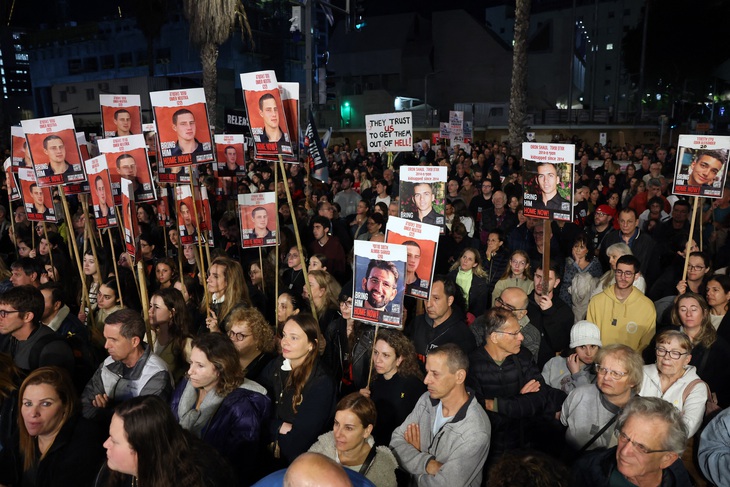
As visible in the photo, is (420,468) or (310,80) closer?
(420,468)

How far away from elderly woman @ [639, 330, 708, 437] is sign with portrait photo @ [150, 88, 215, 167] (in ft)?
16.8

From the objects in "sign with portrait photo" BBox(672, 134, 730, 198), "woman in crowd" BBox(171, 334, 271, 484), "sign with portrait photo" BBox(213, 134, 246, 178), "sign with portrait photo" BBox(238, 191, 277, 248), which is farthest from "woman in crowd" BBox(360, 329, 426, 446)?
"sign with portrait photo" BBox(213, 134, 246, 178)

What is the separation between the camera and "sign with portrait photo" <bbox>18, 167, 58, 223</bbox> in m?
8.09

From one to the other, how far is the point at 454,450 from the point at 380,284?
5.30ft

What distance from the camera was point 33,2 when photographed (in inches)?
3130

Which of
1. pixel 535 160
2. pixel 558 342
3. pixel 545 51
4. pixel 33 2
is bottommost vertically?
pixel 558 342

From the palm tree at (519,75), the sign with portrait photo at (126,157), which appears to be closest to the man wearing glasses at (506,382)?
the sign with portrait photo at (126,157)

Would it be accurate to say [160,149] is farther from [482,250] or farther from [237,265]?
[482,250]

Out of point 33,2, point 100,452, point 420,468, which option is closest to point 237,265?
point 100,452

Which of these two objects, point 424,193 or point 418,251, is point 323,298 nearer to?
point 418,251

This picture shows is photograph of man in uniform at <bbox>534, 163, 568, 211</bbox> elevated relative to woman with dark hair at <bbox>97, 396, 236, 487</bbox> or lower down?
elevated

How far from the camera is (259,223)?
7.52 m

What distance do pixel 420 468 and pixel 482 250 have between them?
6117 mm

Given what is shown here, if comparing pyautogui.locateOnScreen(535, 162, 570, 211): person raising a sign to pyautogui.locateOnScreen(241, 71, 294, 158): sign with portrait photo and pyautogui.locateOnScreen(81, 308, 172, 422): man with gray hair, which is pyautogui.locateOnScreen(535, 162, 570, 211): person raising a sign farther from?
pyautogui.locateOnScreen(81, 308, 172, 422): man with gray hair
